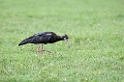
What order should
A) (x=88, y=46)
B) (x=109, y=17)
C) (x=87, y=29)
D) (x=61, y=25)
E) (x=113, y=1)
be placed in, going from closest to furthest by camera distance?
(x=88, y=46) → (x=87, y=29) → (x=61, y=25) → (x=109, y=17) → (x=113, y=1)

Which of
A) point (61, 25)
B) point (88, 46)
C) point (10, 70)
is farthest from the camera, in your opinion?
point (61, 25)

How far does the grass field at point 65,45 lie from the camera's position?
8.91 m

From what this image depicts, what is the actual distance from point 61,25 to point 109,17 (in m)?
3.05

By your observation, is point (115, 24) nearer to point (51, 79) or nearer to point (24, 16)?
point (24, 16)

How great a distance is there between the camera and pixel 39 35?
11383 millimetres

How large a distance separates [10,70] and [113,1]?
17.5m

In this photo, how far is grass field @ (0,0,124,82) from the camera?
29.2ft

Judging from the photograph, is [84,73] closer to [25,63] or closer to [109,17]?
[25,63]

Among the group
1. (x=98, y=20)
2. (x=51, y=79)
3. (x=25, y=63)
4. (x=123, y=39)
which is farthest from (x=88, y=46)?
(x=98, y=20)

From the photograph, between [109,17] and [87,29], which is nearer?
[87,29]

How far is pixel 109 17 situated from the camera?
60.6 feet

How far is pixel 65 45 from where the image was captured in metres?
12.5

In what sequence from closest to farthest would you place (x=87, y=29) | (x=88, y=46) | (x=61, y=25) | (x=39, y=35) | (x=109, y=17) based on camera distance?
(x=39, y=35) → (x=88, y=46) → (x=87, y=29) → (x=61, y=25) → (x=109, y=17)

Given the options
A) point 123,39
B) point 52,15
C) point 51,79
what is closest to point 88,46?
point 123,39
